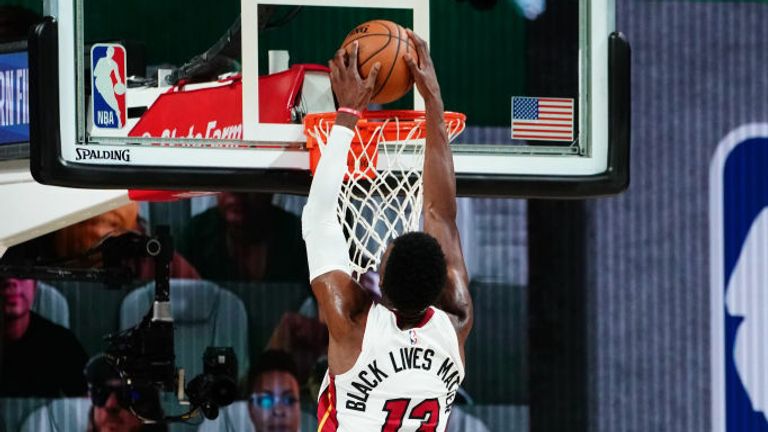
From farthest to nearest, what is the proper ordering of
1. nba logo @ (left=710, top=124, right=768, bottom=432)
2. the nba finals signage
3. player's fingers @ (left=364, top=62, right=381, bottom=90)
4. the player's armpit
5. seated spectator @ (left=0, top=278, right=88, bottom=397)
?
nba logo @ (left=710, top=124, right=768, bottom=432), seated spectator @ (left=0, top=278, right=88, bottom=397), the nba finals signage, player's fingers @ (left=364, top=62, right=381, bottom=90), the player's armpit

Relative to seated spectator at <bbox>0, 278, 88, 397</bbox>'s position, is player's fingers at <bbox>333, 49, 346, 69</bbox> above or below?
above

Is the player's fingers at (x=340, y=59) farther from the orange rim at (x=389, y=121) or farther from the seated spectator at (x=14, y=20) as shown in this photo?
the seated spectator at (x=14, y=20)

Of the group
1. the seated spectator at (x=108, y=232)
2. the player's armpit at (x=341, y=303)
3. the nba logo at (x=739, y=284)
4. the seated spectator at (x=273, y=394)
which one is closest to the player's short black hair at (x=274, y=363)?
the seated spectator at (x=273, y=394)

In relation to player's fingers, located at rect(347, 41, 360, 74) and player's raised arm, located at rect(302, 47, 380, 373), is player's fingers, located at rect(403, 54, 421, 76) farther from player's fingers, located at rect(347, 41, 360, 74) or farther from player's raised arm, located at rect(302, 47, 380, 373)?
player's raised arm, located at rect(302, 47, 380, 373)

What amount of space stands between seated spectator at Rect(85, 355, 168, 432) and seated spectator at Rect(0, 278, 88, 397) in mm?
146

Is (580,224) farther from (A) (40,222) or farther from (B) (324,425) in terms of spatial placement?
(B) (324,425)

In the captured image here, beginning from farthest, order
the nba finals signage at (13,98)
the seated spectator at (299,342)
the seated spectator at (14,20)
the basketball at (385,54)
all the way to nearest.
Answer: the seated spectator at (299,342) → the seated spectator at (14,20) → the nba finals signage at (13,98) → the basketball at (385,54)

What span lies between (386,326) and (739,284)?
6857 mm

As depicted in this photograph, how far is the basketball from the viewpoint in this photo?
4.23 m

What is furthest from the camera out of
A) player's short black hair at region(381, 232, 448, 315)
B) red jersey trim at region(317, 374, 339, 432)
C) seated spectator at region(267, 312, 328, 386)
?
seated spectator at region(267, 312, 328, 386)

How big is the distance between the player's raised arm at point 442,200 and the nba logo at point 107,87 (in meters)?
1.14

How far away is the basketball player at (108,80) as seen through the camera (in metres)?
4.82

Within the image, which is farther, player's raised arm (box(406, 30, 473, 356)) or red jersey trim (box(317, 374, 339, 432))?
player's raised arm (box(406, 30, 473, 356))

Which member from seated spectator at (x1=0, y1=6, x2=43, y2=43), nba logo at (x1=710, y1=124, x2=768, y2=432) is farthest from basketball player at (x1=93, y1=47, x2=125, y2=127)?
nba logo at (x1=710, y1=124, x2=768, y2=432)
